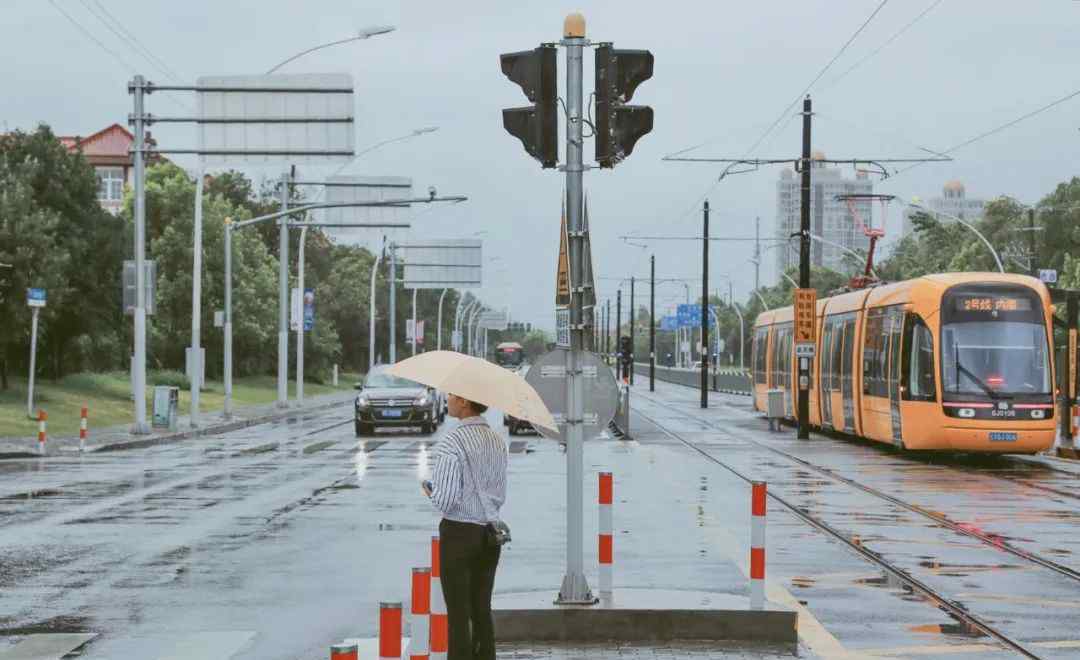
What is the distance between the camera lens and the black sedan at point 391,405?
40.4 m

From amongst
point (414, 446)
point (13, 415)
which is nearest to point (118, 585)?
point (414, 446)

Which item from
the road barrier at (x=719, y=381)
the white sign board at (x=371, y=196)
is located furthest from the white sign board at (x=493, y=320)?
the white sign board at (x=371, y=196)

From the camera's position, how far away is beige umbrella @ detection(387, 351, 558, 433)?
27.4 ft

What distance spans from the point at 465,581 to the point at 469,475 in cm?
52

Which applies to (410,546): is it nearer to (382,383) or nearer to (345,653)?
(345,653)

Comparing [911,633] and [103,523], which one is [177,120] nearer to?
[103,523]

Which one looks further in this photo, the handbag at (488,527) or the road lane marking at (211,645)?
the road lane marking at (211,645)

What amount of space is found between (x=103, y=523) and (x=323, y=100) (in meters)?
20.0

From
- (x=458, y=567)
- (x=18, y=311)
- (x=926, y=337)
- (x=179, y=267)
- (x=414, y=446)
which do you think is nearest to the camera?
(x=458, y=567)

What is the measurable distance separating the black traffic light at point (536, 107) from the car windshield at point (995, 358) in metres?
18.9

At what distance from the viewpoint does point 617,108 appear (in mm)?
11672

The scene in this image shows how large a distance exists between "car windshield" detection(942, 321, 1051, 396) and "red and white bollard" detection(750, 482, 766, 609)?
1828 cm

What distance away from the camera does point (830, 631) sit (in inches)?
446

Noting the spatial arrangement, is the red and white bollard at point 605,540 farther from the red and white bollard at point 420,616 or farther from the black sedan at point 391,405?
the black sedan at point 391,405
